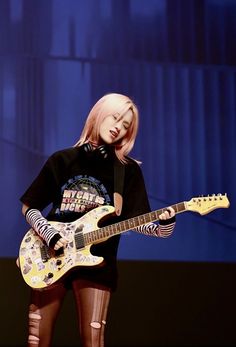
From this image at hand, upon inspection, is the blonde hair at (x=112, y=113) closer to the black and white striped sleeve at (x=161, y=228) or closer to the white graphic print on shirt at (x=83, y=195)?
the white graphic print on shirt at (x=83, y=195)

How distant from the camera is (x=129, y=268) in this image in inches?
151

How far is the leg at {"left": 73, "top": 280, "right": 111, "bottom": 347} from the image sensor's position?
8.05 feet

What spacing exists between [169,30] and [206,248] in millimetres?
1365

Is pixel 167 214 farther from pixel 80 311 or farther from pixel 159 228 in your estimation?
pixel 80 311

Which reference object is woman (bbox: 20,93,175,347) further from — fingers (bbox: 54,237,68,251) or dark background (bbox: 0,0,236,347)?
dark background (bbox: 0,0,236,347)

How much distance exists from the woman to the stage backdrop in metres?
1.07

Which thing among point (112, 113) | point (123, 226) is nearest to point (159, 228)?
point (123, 226)

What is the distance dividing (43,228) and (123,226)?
0.33 meters

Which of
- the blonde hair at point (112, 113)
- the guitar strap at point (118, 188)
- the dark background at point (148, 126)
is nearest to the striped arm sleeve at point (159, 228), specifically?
the guitar strap at point (118, 188)

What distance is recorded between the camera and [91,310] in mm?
2457

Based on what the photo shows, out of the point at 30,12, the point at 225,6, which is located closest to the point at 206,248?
the point at 225,6

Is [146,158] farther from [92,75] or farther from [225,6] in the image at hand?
[225,6]

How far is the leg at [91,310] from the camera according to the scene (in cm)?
245

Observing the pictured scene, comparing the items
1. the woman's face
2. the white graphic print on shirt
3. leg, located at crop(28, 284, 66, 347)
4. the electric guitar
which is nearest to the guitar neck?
the electric guitar
